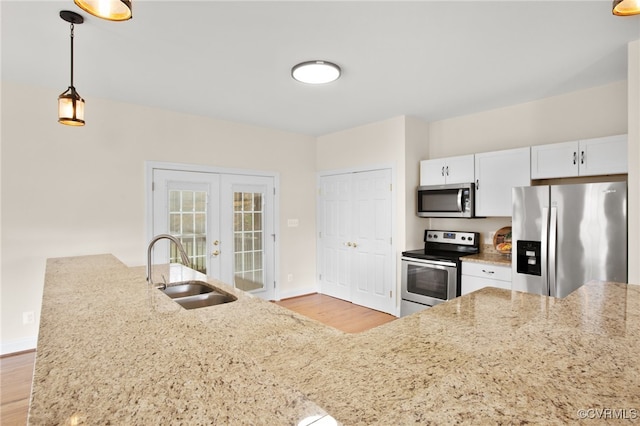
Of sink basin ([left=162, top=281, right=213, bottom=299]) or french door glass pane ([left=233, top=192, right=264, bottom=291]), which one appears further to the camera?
french door glass pane ([left=233, top=192, right=264, bottom=291])

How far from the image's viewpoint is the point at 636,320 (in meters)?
1.14

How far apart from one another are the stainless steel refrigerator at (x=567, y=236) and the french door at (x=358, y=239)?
60.8 inches

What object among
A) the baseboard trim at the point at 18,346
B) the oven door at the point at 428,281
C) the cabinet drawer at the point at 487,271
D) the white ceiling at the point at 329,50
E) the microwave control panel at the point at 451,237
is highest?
the white ceiling at the point at 329,50

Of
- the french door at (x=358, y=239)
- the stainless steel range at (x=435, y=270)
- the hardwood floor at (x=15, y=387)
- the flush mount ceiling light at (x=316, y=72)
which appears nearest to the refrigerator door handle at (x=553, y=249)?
the stainless steel range at (x=435, y=270)

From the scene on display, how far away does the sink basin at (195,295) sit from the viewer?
200 cm

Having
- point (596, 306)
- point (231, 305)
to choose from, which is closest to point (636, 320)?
point (596, 306)

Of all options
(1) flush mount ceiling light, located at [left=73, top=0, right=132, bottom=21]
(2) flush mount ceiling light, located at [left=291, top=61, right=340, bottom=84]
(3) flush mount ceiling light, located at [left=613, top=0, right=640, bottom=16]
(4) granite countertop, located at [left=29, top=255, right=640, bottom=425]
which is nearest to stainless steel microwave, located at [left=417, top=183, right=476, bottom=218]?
(2) flush mount ceiling light, located at [left=291, top=61, right=340, bottom=84]

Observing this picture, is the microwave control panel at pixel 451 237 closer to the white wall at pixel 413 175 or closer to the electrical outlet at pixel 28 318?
the white wall at pixel 413 175

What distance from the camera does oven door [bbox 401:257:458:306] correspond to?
11.9ft

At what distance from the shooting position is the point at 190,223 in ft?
13.7

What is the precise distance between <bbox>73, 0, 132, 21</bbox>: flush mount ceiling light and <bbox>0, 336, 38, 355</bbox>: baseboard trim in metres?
3.41

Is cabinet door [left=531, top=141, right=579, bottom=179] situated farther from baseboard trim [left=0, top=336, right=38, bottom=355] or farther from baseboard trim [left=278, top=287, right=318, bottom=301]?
baseboard trim [left=0, top=336, right=38, bottom=355]

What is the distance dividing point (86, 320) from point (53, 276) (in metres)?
1.23

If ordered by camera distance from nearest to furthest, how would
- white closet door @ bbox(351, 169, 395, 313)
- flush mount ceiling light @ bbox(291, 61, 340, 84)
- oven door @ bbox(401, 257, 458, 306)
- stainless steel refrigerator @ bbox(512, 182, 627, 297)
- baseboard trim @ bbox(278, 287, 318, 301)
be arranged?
stainless steel refrigerator @ bbox(512, 182, 627, 297) → flush mount ceiling light @ bbox(291, 61, 340, 84) → oven door @ bbox(401, 257, 458, 306) → white closet door @ bbox(351, 169, 395, 313) → baseboard trim @ bbox(278, 287, 318, 301)
